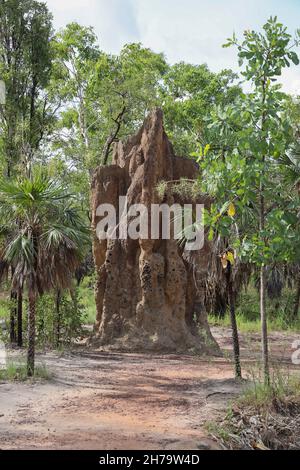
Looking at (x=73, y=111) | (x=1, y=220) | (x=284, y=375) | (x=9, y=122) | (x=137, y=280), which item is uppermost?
(x=73, y=111)

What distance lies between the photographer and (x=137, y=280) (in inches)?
639

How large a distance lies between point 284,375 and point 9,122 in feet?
53.1

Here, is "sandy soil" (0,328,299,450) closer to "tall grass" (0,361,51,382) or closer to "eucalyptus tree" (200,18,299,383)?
"tall grass" (0,361,51,382)

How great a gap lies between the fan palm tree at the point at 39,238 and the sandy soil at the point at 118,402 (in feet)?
4.97

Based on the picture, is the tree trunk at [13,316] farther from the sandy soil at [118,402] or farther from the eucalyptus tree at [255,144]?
the eucalyptus tree at [255,144]

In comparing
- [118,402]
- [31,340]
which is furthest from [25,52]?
[118,402]

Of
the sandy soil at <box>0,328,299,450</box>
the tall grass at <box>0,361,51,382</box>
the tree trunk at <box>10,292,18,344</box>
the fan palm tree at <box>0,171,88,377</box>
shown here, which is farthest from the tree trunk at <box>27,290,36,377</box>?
the tree trunk at <box>10,292,18,344</box>

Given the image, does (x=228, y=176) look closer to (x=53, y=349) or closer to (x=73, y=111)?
(x=53, y=349)

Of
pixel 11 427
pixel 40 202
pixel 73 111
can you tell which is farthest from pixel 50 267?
pixel 73 111

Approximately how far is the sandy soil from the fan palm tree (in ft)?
4.97

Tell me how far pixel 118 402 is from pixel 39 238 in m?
3.61

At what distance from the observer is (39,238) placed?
1220 centimetres

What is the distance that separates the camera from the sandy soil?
324 inches
